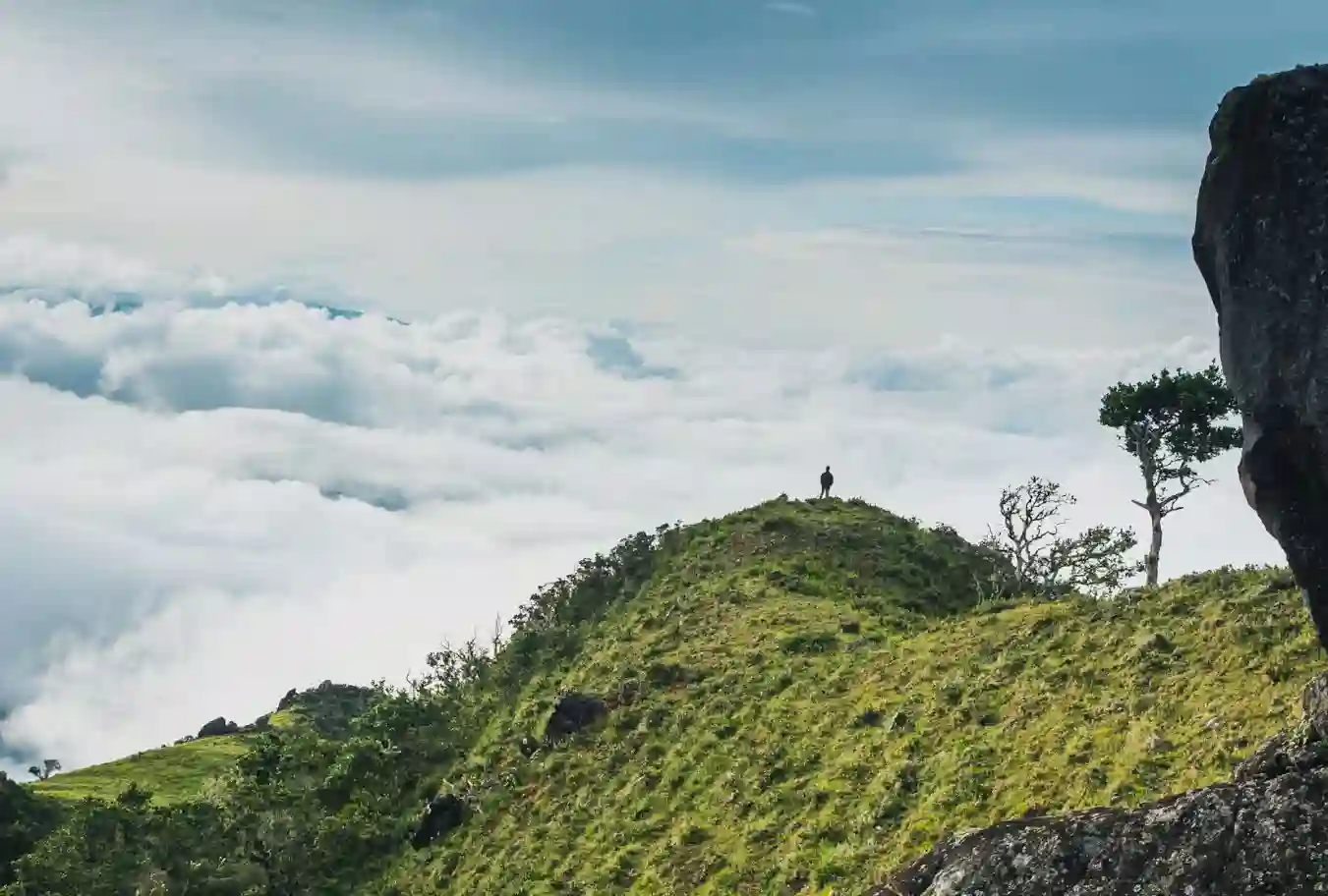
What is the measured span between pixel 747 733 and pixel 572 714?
13.6 metres

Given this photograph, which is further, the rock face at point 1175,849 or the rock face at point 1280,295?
the rock face at point 1280,295

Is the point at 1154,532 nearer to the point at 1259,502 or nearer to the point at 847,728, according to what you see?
the point at 847,728

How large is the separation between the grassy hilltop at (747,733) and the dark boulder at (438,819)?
0.42m

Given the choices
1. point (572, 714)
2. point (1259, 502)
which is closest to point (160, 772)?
point (572, 714)

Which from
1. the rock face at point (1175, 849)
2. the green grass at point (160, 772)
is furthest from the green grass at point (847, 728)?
the green grass at point (160, 772)

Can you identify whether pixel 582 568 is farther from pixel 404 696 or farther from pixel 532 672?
pixel 404 696

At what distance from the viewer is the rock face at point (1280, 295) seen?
1477 cm

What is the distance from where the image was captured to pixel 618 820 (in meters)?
53.7

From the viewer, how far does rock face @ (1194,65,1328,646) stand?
1477 cm

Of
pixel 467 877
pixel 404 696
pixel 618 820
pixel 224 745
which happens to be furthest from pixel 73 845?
pixel 224 745

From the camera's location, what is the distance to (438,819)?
64500 millimetres

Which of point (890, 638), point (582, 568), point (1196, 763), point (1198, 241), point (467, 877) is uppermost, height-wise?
point (582, 568)

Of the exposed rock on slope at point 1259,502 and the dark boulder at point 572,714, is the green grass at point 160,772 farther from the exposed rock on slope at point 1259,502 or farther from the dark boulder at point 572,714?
the exposed rock on slope at point 1259,502

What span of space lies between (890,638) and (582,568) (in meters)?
38.5
